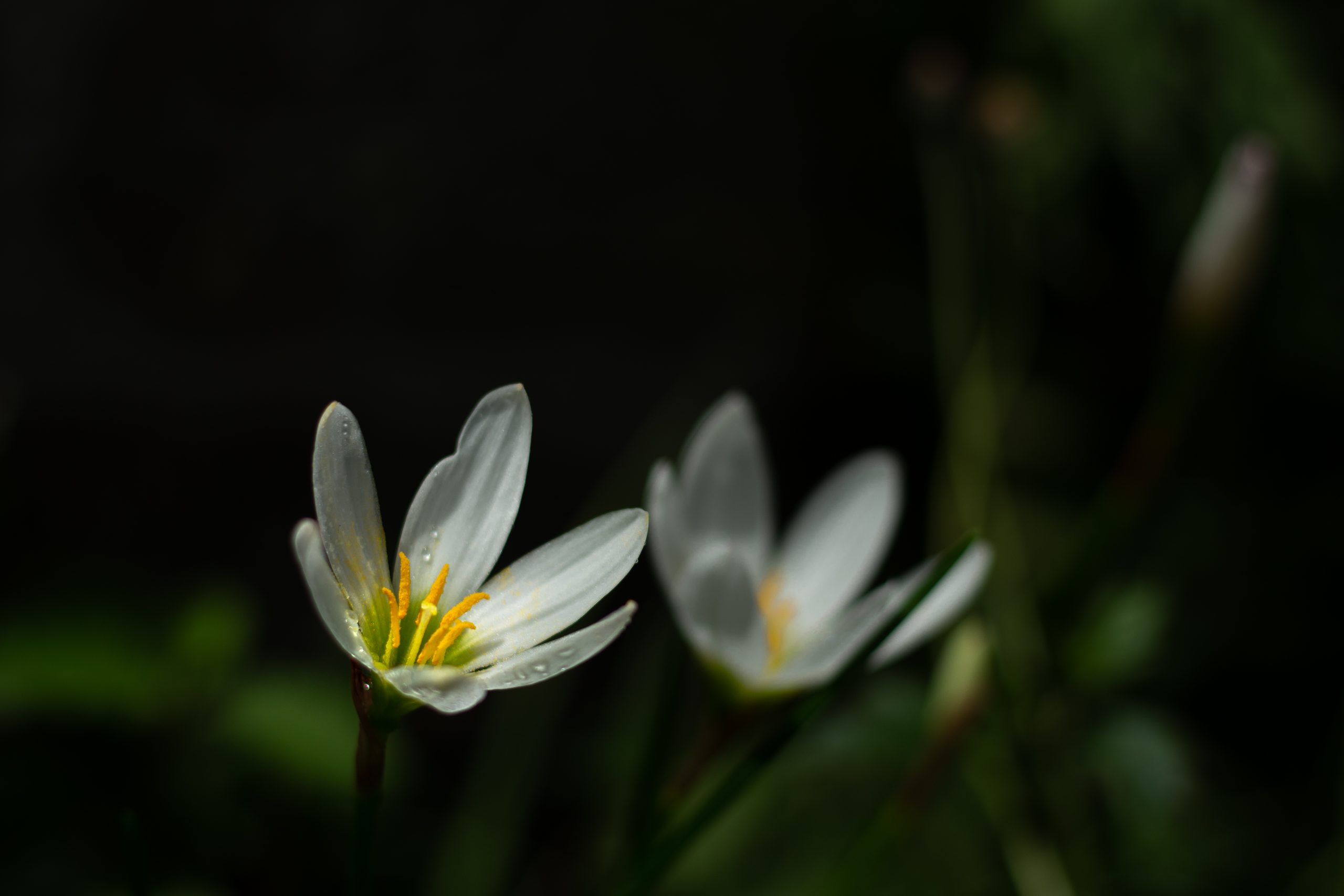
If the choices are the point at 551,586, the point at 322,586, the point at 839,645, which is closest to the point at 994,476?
the point at 839,645

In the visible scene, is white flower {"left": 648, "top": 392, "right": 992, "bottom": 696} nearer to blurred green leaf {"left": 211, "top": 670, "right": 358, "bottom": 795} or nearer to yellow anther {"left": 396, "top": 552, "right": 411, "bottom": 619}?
yellow anther {"left": 396, "top": 552, "right": 411, "bottom": 619}

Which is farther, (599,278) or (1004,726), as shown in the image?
(599,278)

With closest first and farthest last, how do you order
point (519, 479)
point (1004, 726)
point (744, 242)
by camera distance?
point (519, 479) → point (1004, 726) → point (744, 242)

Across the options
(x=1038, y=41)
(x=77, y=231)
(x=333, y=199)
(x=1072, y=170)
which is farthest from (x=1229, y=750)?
(x=77, y=231)

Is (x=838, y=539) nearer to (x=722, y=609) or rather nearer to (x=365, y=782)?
(x=722, y=609)

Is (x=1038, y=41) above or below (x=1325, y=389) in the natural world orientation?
above

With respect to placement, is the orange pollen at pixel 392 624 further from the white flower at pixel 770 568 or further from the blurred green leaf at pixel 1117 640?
the blurred green leaf at pixel 1117 640

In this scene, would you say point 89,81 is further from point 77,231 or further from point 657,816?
point 657,816
